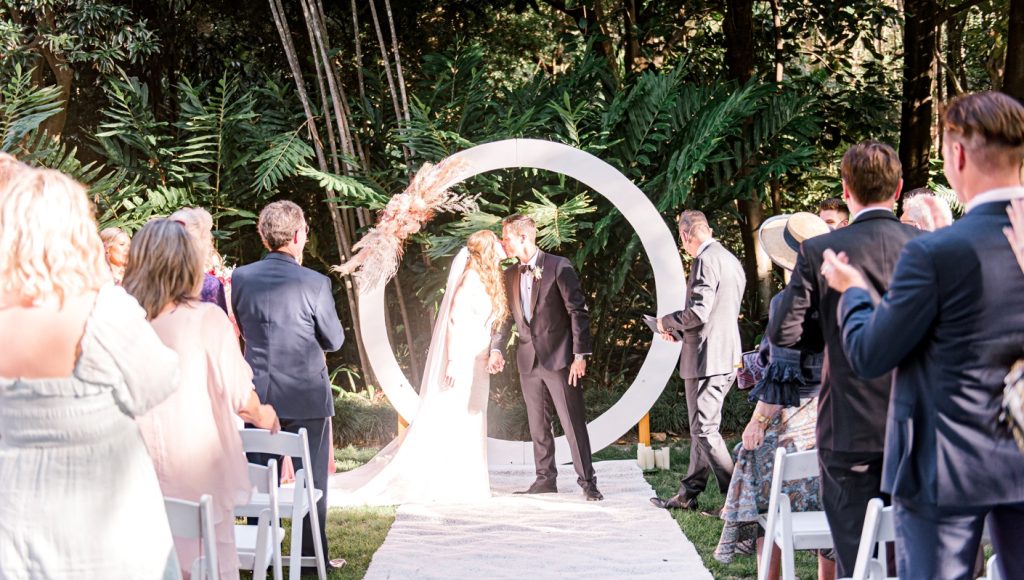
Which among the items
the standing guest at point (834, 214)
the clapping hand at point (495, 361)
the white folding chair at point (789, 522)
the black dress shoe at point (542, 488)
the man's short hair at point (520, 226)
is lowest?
the black dress shoe at point (542, 488)

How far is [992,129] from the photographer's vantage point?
2463 mm

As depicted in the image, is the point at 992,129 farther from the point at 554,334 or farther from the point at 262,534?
the point at 554,334

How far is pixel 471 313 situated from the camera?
755 centimetres

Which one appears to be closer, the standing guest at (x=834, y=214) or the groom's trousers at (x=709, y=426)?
the standing guest at (x=834, y=214)

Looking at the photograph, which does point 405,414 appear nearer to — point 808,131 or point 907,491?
point 808,131

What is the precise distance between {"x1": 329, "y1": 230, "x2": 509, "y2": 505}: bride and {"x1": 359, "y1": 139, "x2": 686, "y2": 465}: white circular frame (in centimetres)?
40

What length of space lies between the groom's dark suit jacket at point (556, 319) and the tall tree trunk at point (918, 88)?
487 cm

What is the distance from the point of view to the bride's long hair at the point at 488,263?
7484mm

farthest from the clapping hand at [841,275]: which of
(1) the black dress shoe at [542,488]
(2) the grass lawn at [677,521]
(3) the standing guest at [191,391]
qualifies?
(1) the black dress shoe at [542,488]

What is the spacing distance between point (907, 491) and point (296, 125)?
28.9 feet

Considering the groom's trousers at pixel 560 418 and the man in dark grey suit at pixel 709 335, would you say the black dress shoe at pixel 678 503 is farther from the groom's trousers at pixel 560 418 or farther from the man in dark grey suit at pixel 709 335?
the groom's trousers at pixel 560 418

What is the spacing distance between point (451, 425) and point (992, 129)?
5.39 m

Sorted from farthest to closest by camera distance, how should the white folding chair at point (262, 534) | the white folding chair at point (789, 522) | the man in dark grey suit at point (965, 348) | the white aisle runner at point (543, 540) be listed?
the white aisle runner at point (543, 540), the white folding chair at point (262, 534), the white folding chair at point (789, 522), the man in dark grey suit at point (965, 348)

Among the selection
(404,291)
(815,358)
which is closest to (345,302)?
(404,291)
